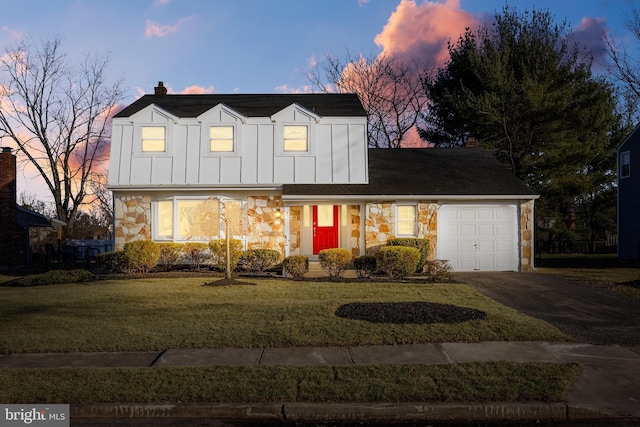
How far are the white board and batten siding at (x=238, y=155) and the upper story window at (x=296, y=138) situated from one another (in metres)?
0.18

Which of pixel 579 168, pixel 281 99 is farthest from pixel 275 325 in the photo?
pixel 579 168

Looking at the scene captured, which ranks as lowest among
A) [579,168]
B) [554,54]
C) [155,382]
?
[155,382]

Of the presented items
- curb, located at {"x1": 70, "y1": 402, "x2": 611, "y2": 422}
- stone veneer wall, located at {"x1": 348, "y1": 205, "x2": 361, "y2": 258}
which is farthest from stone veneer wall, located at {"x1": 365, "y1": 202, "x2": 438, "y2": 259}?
curb, located at {"x1": 70, "y1": 402, "x2": 611, "y2": 422}

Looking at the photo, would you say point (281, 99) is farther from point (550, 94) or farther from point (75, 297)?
point (550, 94)

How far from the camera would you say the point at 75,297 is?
1170 centimetres

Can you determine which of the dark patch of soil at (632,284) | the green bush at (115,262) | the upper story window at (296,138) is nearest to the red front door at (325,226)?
the upper story window at (296,138)

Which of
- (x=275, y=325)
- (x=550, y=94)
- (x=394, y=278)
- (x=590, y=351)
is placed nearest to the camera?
(x=590, y=351)

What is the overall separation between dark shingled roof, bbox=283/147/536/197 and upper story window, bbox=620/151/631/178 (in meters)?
8.98

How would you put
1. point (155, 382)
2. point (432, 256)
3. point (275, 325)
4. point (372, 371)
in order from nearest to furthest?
point (155, 382) → point (372, 371) → point (275, 325) → point (432, 256)

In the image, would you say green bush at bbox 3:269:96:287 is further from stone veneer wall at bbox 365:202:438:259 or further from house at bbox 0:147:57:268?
stone veneer wall at bbox 365:202:438:259

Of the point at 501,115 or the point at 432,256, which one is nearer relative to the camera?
the point at 432,256

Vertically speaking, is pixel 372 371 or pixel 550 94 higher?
pixel 550 94

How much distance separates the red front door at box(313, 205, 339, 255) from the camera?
1959 centimetres

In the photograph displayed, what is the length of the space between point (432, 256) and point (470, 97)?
13.2 metres
